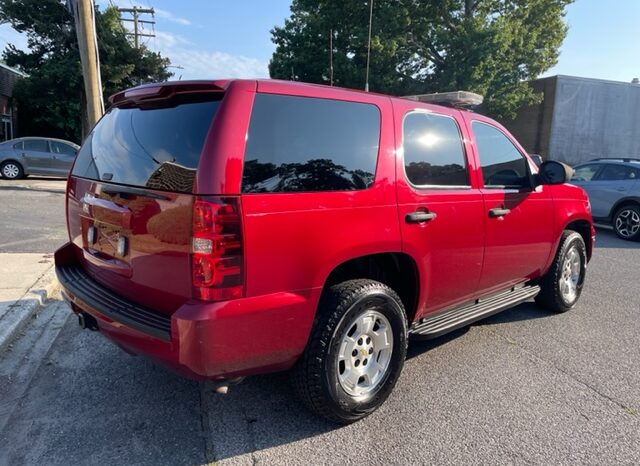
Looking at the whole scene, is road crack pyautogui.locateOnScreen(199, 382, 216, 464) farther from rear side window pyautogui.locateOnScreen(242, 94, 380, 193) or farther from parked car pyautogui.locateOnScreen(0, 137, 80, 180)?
parked car pyautogui.locateOnScreen(0, 137, 80, 180)

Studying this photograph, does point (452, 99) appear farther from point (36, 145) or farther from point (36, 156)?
point (36, 145)

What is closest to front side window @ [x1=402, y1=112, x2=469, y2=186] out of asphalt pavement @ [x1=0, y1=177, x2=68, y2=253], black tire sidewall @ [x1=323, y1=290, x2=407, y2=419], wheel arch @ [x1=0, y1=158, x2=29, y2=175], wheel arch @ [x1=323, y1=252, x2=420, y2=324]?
wheel arch @ [x1=323, y1=252, x2=420, y2=324]

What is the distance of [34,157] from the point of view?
51.7ft

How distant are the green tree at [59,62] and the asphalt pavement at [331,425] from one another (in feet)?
71.1

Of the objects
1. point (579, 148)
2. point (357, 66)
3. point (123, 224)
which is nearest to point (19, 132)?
point (357, 66)

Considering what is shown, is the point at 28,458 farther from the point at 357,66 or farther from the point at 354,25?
the point at 354,25

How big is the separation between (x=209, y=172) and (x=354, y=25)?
78.2 feet

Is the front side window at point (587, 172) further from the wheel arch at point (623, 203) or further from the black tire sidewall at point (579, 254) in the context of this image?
the black tire sidewall at point (579, 254)

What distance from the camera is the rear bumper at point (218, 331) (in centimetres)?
227

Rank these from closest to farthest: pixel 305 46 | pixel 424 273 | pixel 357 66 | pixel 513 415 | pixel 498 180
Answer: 1. pixel 513 415
2. pixel 424 273
3. pixel 498 180
4. pixel 357 66
5. pixel 305 46

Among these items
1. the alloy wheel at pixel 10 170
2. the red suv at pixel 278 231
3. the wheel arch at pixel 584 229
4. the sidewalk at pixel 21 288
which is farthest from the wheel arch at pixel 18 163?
the wheel arch at pixel 584 229

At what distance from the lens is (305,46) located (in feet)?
84.4

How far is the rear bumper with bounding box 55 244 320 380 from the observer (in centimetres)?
227

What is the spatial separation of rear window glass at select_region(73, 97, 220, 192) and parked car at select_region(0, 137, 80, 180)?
47.7 ft
